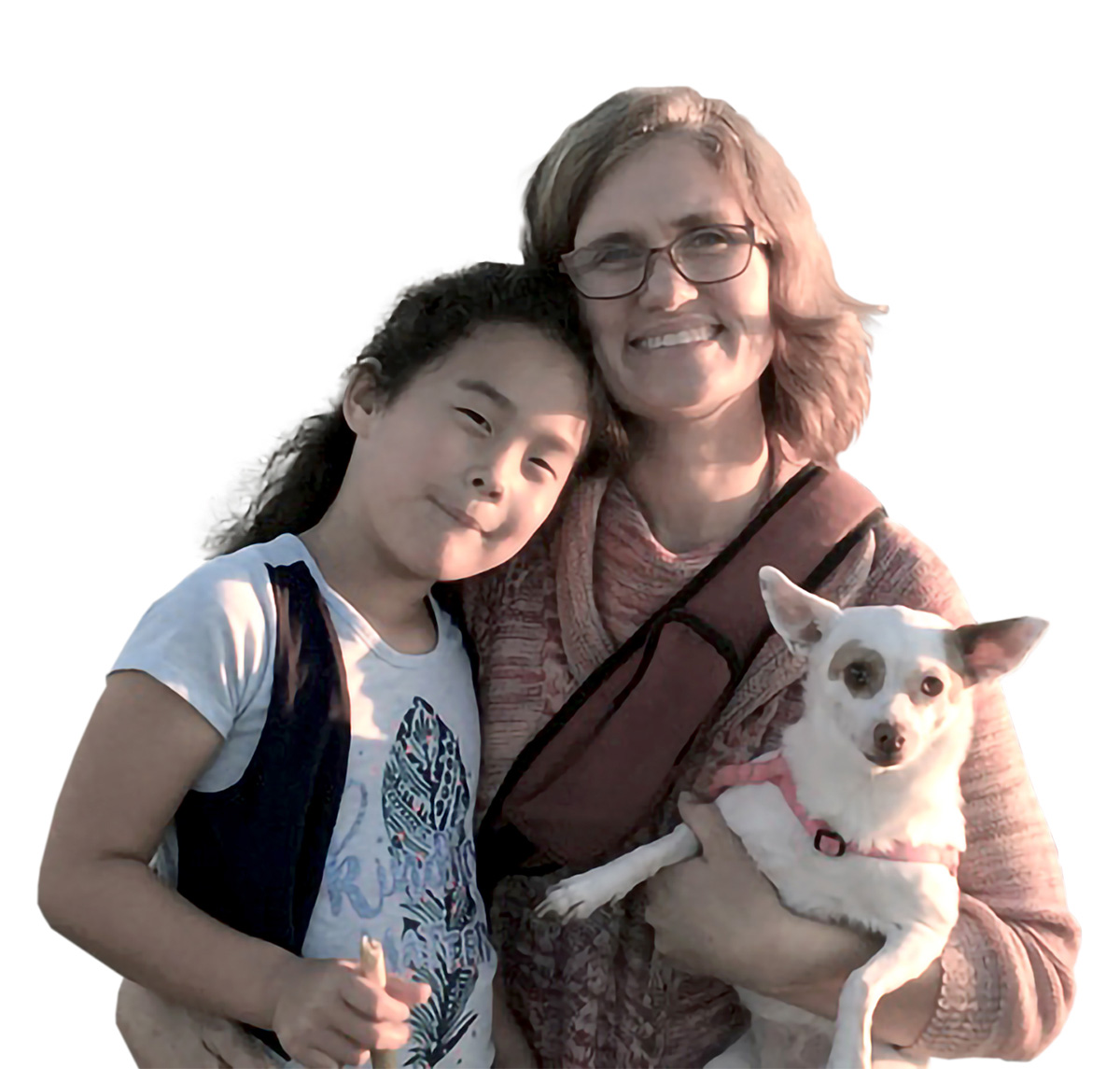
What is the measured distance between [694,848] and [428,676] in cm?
45

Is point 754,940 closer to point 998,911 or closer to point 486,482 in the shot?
point 998,911

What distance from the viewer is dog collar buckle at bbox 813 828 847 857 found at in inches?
76.5

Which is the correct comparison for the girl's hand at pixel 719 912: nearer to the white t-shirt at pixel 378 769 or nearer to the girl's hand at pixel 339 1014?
the white t-shirt at pixel 378 769

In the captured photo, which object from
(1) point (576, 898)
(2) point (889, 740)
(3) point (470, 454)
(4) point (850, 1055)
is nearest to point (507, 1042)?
(1) point (576, 898)

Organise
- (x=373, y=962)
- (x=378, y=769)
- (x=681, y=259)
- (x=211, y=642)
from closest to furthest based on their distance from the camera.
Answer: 1. (x=373, y=962)
2. (x=211, y=642)
3. (x=378, y=769)
4. (x=681, y=259)

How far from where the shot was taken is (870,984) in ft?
6.12

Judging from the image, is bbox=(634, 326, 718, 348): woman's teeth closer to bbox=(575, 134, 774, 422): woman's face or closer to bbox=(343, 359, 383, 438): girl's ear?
bbox=(575, 134, 774, 422): woman's face

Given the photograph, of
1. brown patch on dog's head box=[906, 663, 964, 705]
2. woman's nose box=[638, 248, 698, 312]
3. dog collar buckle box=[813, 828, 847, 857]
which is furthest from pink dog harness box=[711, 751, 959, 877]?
woman's nose box=[638, 248, 698, 312]

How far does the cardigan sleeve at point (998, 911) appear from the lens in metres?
2.00

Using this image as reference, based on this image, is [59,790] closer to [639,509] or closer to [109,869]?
[109,869]

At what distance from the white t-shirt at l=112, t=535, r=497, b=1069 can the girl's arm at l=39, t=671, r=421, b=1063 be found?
2.0 inches

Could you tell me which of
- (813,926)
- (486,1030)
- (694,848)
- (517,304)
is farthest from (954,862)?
(517,304)

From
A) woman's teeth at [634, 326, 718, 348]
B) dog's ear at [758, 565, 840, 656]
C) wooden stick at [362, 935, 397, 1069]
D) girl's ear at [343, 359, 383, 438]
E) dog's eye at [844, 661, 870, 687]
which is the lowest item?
wooden stick at [362, 935, 397, 1069]

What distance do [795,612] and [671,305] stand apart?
0.49 metres
